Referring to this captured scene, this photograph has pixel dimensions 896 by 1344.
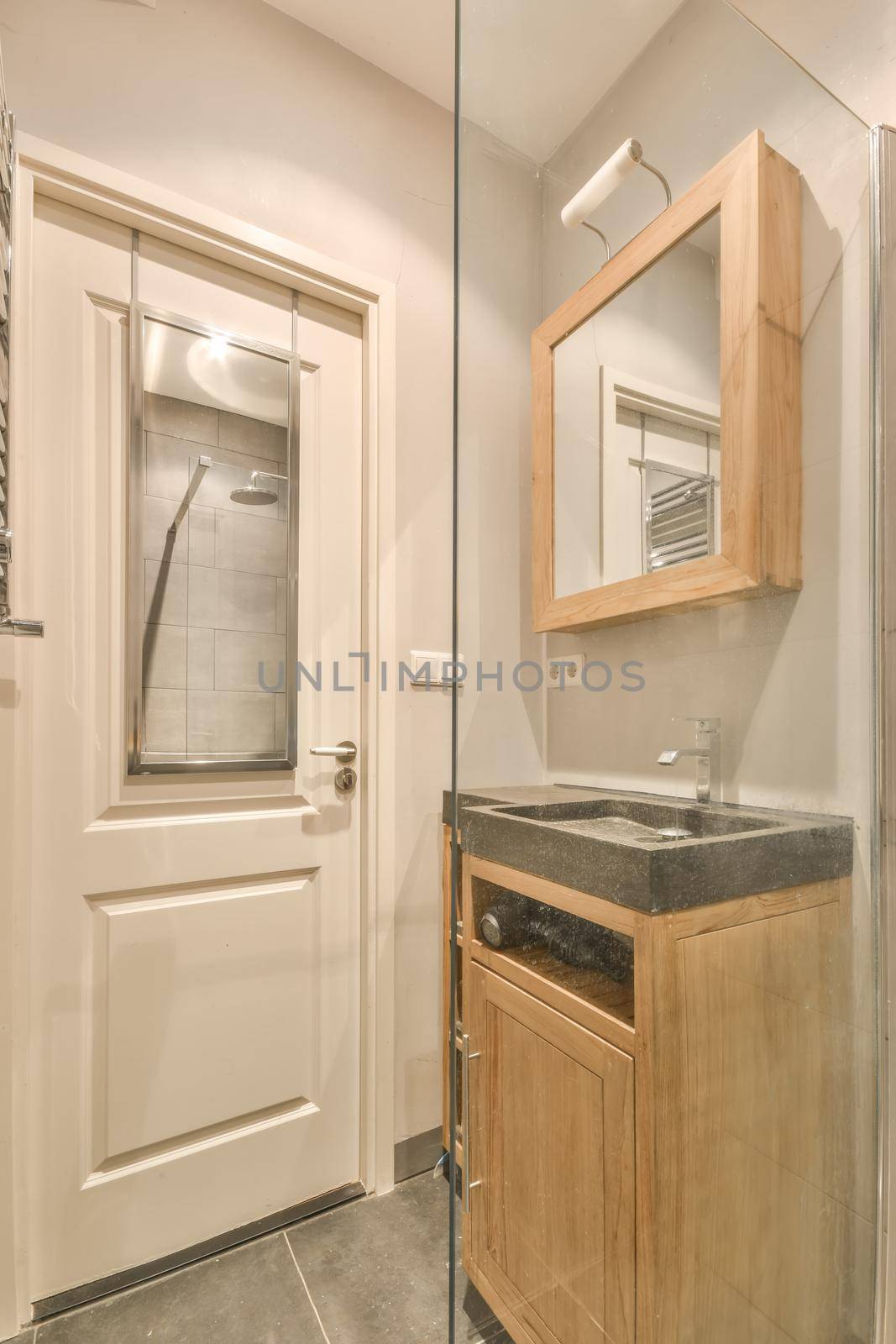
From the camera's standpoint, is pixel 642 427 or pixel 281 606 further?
pixel 281 606

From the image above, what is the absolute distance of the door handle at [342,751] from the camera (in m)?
1.48

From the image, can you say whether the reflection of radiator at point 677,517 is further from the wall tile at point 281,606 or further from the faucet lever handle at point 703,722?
the wall tile at point 281,606

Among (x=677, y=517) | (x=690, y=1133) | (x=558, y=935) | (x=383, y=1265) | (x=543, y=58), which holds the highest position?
(x=543, y=58)

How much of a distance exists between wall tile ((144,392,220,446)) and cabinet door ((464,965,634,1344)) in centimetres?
115

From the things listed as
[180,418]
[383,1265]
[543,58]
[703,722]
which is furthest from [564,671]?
[383,1265]

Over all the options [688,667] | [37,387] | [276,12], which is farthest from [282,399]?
[688,667]

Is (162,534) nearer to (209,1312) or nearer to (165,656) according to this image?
(165,656)

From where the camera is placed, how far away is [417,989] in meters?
1.58

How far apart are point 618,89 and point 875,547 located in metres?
0.65

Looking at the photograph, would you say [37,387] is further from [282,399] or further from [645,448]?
[645,448]

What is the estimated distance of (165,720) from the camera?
1325mm

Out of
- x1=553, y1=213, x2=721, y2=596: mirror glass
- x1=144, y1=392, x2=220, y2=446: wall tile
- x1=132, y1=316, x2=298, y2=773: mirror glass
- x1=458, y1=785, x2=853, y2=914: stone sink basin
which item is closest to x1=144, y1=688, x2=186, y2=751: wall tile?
x1=132, y1=316, x2=298, y2=773: mirror glass

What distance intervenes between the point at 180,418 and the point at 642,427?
97cm

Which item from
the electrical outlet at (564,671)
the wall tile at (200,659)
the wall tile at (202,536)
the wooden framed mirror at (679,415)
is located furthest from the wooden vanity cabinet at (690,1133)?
the wall tile at (202,536)
